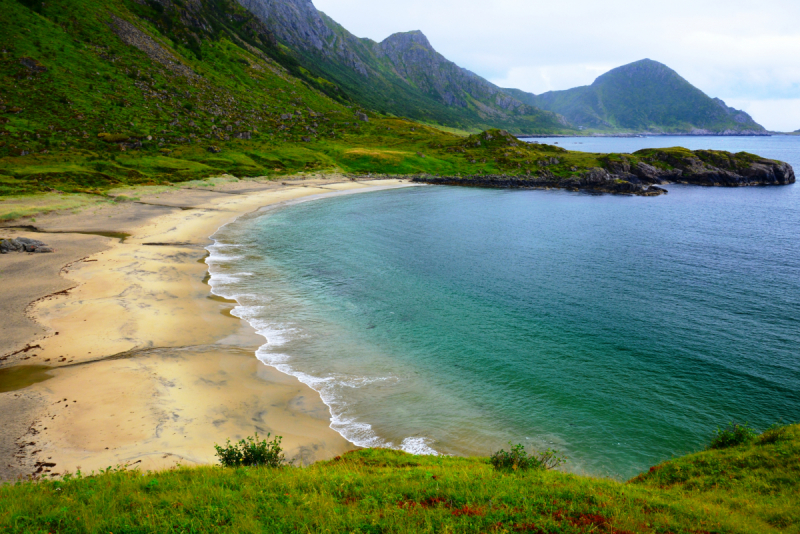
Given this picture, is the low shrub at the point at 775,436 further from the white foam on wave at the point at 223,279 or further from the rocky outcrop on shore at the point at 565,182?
the rocky outcrop on shore at the point at 565,182

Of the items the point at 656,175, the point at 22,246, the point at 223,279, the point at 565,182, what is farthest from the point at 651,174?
the point at 22,246

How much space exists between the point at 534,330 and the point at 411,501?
2692 centimetres

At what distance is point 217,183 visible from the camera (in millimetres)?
111938

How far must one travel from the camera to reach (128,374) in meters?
26.0

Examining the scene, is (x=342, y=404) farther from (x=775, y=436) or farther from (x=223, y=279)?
(x=223, y=279)

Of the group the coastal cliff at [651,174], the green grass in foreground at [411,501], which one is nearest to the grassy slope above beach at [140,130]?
the coastal cliff at [651,174]

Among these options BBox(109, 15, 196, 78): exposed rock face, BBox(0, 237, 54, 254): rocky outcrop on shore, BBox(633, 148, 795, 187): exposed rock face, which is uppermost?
BBox(109, 15, 196, 78): exposed rock face

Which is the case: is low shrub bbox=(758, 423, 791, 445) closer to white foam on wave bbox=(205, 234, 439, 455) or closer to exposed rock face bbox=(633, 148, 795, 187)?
white foam on wave bbox=(205, 234, 439, 455)

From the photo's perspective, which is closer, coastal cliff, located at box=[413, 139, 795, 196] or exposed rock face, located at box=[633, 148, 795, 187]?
coastal cliff, located at box=[413, 139, 795, 196]

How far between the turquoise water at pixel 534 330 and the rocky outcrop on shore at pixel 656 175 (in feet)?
229

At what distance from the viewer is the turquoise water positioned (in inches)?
962

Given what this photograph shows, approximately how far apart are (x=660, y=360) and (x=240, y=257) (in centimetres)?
5151

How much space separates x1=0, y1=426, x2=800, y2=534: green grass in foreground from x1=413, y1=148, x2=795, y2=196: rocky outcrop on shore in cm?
13776

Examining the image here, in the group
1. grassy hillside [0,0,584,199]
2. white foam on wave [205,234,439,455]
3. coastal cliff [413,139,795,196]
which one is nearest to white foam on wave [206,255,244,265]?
white foam on wave [205,234,439,455]
